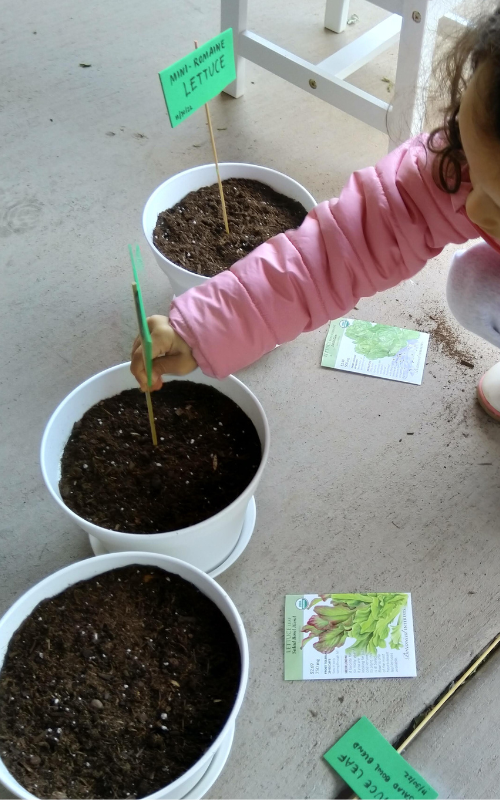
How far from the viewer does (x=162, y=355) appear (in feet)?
3.16

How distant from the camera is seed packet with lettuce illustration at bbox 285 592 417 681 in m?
1.00

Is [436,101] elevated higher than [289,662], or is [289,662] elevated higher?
[436,101]

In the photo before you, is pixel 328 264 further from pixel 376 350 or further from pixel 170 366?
pixel 376 350

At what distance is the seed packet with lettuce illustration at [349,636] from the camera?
39.5 inches

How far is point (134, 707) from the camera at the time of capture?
819 millimetres

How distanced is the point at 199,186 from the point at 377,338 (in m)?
0.50

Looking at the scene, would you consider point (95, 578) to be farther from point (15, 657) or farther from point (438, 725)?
point (438, 725)

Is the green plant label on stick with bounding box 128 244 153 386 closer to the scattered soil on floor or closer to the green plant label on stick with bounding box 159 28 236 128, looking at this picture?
the green plant label on stick with bounding box 159 28 236 128

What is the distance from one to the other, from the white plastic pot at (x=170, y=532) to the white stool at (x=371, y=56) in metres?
0.81

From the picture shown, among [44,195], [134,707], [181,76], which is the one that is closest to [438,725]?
[134,707]

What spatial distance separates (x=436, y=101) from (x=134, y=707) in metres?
0.92

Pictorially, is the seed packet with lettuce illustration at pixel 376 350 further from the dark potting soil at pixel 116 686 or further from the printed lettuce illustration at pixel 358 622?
the dark potting soil at pixel 116 686

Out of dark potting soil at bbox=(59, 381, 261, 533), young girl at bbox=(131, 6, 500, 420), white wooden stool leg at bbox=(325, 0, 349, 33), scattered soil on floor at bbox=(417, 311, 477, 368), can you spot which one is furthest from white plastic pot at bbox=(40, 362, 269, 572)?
white wooden stool leg at bbox=(325, 0, 349, 33)

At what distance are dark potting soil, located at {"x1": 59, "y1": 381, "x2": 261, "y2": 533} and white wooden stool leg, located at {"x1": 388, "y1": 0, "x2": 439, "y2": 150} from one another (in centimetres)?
79
